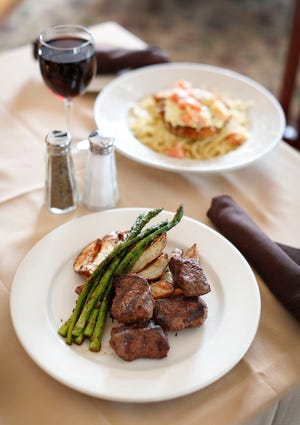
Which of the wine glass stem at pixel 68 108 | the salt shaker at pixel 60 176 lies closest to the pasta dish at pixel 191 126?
the wine glass stem at pixel 68 108

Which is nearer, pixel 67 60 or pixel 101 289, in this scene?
pixel 101 289

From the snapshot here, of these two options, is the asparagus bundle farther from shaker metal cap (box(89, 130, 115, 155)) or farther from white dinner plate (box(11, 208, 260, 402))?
shaker metal cap (box(89, 130, 115, 155))

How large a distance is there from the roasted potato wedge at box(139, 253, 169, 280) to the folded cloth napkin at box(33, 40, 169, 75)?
3.12 feet

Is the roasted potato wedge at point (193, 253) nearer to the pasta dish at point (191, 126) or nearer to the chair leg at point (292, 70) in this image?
the pasta dish at point (191, 126)

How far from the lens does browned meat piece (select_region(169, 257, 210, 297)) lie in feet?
3.61

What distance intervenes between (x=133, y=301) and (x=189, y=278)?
124mm

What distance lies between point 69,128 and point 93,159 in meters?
0.32

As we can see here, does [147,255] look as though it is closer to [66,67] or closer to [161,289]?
[161,289]

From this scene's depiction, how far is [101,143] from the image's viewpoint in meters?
1.37

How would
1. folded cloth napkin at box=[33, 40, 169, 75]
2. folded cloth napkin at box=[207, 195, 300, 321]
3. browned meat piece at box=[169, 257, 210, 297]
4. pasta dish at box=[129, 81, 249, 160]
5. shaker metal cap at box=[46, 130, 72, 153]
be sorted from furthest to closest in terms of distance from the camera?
folded cloth napkin at box=[33, 40, 169, 75], pasta dish at box=[129, 81, 249, 160], shaker metal cap at box=[46, 130, 72, 153], folded cloth napkin at box=[207, 195, 300, 321], browned meat piece at box=[169, 257, 210, 297]

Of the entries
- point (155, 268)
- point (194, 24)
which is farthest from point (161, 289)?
point (194, 24)

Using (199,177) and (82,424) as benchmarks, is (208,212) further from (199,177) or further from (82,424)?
(82,424)

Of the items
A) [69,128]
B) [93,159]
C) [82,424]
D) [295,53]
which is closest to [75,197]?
[93,159]

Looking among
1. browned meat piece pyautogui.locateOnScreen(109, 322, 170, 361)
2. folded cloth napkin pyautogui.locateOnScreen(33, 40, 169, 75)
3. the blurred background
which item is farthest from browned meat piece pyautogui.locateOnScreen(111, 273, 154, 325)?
the blurred background
